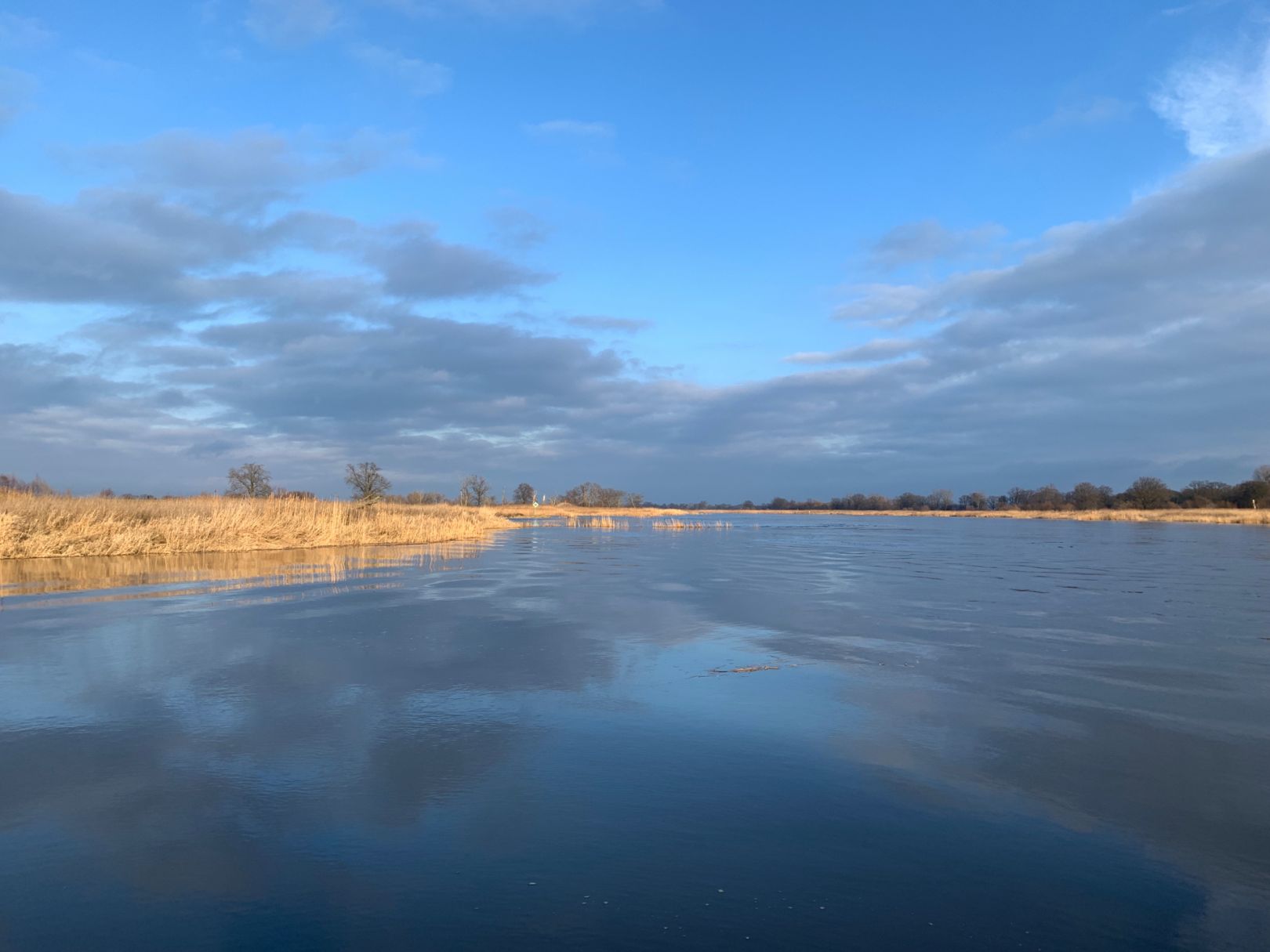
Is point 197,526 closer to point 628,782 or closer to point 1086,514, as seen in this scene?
point 628,782

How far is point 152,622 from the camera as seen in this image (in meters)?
9.62

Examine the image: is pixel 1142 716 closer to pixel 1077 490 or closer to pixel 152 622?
pixel 152 622

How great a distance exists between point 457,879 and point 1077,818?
3244 millimetres

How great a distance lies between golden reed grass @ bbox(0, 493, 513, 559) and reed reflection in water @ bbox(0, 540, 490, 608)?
1.53ft

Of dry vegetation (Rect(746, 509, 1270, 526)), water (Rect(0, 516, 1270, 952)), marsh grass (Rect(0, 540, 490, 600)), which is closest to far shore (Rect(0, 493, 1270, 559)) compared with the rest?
marsh grass (Rect(0, 540, 490, 600))

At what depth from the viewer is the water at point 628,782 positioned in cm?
314

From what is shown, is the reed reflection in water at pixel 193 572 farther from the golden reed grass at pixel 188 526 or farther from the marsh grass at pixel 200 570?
the golden reed grass at pixel 188 526

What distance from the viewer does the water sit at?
314 cm

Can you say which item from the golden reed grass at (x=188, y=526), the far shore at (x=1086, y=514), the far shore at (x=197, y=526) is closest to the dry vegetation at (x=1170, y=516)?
the far shore at (x=1086, y=514)

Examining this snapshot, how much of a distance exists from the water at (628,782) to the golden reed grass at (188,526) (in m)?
10.2

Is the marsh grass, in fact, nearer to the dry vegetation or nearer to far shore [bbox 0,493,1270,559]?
far shore [bbox 0,493,1270,559]

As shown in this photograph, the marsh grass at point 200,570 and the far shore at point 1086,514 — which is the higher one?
the far shore at point 1086,514

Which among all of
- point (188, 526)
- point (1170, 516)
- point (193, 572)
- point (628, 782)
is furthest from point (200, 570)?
point (1170, 516)

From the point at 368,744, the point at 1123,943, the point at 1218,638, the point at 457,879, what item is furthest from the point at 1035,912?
the point at 1218,638
